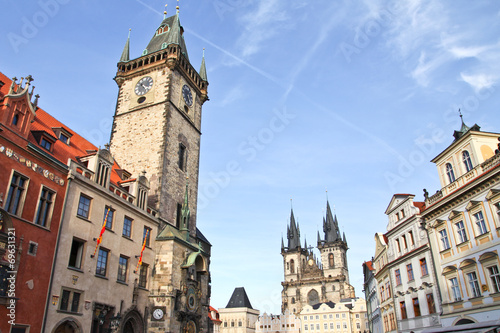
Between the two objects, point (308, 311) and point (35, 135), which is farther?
point (308, 311)

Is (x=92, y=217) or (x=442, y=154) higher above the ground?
(x=442, y=154)

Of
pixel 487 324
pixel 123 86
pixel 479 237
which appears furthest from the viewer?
pixel 123 86

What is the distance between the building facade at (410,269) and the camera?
23.4 meters

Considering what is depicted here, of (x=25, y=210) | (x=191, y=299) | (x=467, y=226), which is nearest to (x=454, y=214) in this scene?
(x=467, y=226)

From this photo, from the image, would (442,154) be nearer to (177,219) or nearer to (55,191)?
(177,219)

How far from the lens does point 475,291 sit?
19750mm

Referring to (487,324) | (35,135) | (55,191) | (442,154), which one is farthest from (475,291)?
(35,135)

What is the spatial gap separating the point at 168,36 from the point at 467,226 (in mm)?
27742

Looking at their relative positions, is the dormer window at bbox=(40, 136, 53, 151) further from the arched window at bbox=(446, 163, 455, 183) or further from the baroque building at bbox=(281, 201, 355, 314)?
the baroque building at bbox=(281, 201, 355, 314)

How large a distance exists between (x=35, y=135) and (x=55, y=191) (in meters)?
2.73

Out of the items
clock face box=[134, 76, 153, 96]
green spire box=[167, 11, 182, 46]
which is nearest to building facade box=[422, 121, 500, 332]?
clock face box=[134, 76, 153, 96]

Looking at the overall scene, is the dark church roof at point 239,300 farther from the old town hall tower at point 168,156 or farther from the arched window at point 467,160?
the arched window at point 467,160

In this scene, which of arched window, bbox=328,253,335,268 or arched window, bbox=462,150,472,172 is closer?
arched window, bbox=462,150,472,172

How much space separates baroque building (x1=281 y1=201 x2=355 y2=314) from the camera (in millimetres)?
101625
